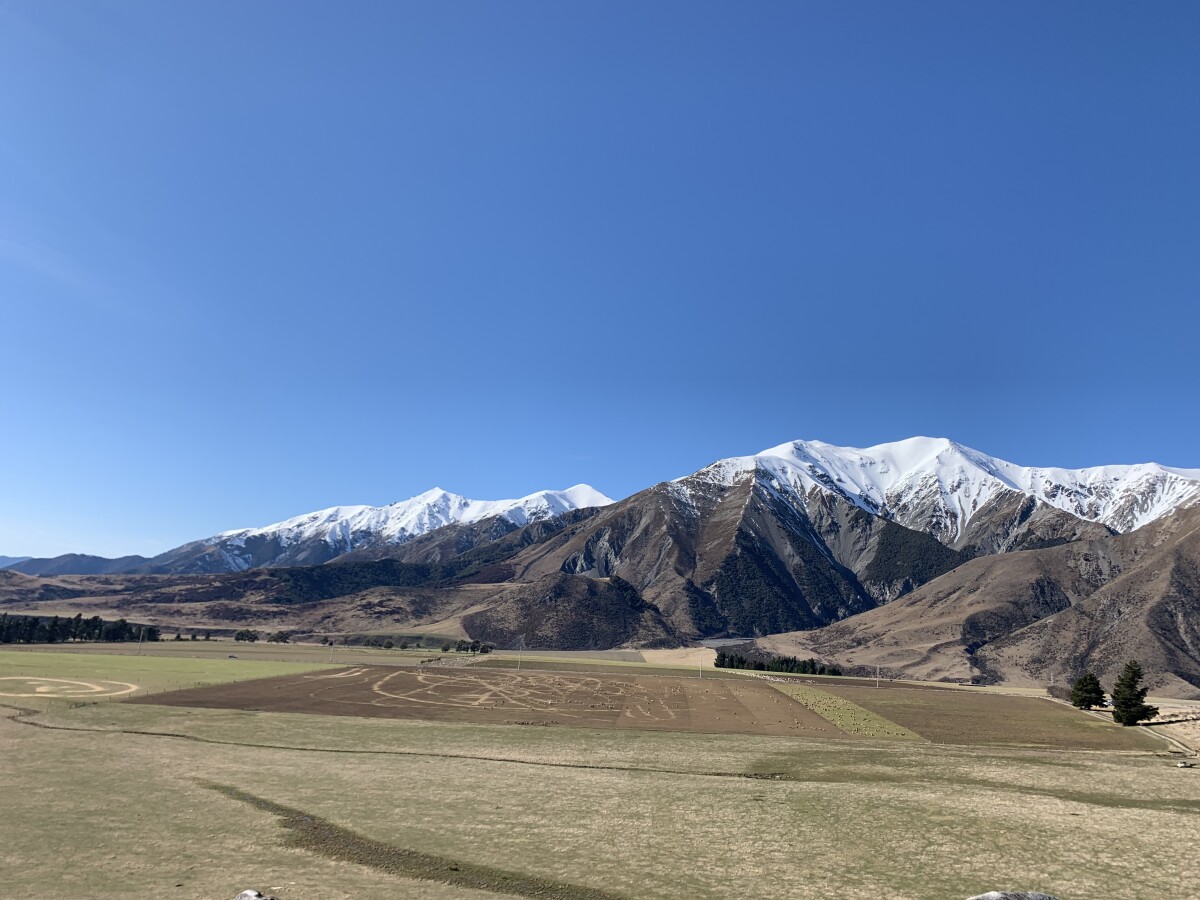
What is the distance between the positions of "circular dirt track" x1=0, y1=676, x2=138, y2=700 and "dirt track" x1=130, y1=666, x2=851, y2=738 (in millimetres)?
6766

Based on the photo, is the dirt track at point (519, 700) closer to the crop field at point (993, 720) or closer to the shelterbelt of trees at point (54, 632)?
the crop field at point (993, 720)

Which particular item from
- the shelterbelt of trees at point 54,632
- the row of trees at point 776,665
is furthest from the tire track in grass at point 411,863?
the shelterbelt of trees at point 54,632

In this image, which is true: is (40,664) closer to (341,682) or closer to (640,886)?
(341,682)

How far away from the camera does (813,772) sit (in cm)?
4947

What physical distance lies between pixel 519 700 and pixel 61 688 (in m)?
55.3

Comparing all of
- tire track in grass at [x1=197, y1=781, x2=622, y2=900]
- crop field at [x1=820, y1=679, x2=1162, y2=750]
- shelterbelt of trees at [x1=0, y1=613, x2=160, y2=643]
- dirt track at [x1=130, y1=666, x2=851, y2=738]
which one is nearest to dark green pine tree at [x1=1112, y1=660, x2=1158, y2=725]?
crop field at [x1=820, y1=679, x2=1162, y2=750]

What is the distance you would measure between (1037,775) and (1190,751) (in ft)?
114

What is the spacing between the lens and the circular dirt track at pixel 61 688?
78.8 meters

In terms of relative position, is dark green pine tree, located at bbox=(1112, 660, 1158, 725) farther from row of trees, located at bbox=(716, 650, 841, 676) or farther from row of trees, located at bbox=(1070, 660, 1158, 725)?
row of trees, located at bbox=(716, 650, 841, 676)

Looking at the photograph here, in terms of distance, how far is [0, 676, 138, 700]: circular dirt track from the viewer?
258 ft

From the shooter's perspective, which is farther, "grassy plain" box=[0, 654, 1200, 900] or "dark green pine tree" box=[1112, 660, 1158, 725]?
"dark green pine tree" box=[1112, 660, 1158, 725]

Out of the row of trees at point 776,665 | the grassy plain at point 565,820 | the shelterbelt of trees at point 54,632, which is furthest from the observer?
the row of trees at point 776,665

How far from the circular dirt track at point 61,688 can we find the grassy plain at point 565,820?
25755 millimetres

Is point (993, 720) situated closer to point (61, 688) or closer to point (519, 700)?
point (519, 700)
